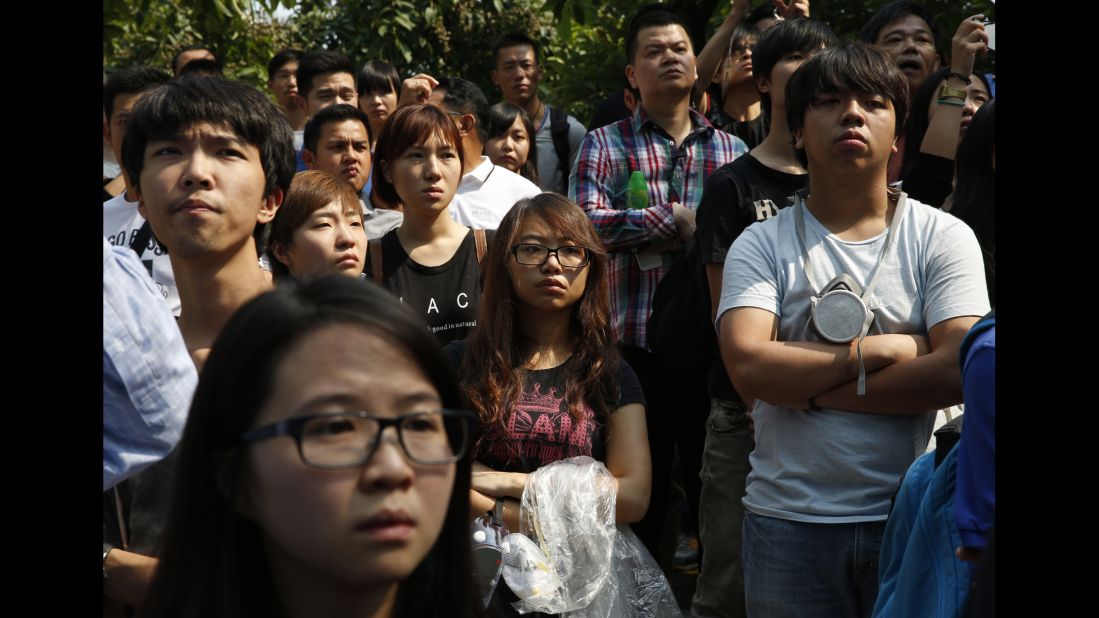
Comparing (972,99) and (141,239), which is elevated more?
(972,99)

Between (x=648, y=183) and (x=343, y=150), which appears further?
(x=343, y=150)

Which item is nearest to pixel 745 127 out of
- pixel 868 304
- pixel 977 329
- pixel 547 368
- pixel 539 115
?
pixel 539 115

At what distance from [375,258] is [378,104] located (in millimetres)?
3234

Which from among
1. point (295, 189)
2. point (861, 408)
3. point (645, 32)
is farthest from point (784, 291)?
point (645, 32)

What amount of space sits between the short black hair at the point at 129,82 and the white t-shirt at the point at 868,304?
353 centimetres

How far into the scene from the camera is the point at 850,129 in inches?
147

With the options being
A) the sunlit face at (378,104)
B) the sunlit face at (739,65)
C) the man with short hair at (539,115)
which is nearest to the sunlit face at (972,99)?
the sunlit face at (739,65)

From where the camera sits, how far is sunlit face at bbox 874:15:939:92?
588 centimetres

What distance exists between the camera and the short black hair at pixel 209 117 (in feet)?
10.2

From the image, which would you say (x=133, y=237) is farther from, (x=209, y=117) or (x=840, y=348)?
(x=840, y=348)

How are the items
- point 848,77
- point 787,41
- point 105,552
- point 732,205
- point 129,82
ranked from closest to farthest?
1. point 105,552
2. point 848,77
3. point 732,205
4. point 787,41
5. point 129,82

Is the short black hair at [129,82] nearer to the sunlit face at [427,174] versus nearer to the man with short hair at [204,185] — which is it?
the sunlit face at [427,174]

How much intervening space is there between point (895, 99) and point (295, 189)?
6.95ft
